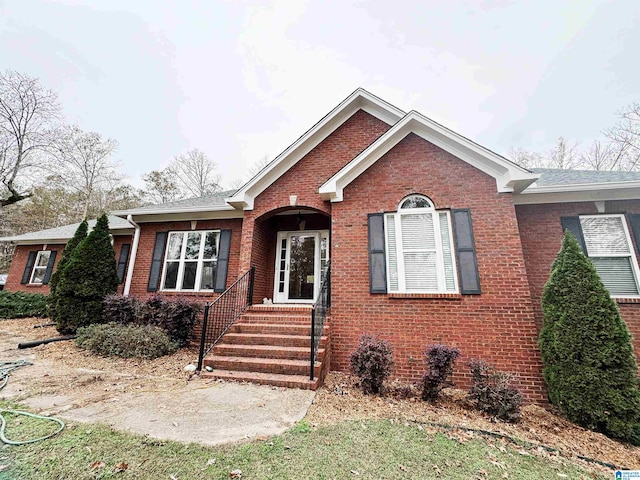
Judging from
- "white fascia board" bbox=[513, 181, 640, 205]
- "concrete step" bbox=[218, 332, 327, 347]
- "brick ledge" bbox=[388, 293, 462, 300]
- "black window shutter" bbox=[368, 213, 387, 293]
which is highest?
"white fascia board" bbox=[513, 181, 640, 205]

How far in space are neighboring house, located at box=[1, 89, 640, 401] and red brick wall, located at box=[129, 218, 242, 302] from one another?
95cm

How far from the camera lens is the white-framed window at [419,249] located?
555 centimetres

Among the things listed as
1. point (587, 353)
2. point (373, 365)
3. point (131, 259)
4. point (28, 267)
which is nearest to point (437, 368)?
point (373, 365)

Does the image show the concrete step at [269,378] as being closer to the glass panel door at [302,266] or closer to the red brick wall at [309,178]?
the red brick wall at [309,178]

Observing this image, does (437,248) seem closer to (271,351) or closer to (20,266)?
(271,351)

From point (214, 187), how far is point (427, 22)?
21.7 metres

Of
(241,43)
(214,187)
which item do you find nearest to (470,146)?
(241,43)

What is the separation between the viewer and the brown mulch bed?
3.16 metres

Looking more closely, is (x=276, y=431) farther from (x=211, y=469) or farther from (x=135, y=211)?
(x=135, y=211)

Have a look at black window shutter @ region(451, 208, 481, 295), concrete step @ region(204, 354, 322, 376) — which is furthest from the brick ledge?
concrete step @ region(204, 354, 322, 376)

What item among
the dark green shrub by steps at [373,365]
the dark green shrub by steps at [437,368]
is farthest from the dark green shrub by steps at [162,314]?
the dark green shrub by steps at [437,368]

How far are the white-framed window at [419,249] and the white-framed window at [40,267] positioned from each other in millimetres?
15396

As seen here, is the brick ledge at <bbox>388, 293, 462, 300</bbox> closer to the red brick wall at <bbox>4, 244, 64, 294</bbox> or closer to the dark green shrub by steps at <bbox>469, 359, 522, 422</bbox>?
the dark green shrub by steps at <bbox>469, 359, 522, 422</bbox>

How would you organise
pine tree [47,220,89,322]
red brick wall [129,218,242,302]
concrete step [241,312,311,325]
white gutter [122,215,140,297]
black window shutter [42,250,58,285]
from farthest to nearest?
black window shutter [42,250,58,285]
pine tree [47,220,89,322]
white gutter [122,215,140,297]
red brick wall [129,218,242,302]
concrete step [241,312,311,325]
